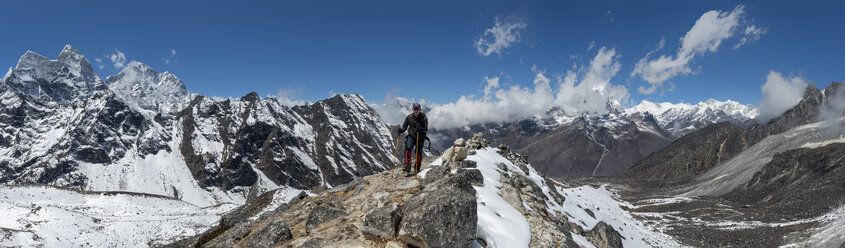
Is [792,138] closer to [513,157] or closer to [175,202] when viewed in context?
[513,157]

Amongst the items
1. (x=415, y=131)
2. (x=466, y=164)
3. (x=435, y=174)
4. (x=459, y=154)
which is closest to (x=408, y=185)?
(x=435, y=174)

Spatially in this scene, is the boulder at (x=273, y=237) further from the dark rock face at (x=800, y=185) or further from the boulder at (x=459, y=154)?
the dark rock face at (x=800, y=185)

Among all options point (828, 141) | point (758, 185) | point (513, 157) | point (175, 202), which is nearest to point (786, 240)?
point (513, 157)

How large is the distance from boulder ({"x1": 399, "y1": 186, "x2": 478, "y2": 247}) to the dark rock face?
357ft

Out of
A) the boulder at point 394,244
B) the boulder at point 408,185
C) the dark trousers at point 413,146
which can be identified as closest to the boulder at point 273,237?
the boulder at point 394,244

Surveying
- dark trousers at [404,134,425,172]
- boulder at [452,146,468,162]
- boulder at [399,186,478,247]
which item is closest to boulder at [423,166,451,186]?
dark trousers at [404,134,425,172]

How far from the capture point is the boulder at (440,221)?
9867 mm

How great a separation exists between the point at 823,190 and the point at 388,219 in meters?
145

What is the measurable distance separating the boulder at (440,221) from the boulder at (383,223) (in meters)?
0.28

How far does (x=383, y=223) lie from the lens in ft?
35.0

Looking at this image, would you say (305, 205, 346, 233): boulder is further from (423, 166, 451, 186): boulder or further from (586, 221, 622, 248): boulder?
(586, 221, 622, 248): boulder

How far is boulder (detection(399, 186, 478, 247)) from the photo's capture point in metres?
9.87

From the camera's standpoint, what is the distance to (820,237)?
56.2 meters

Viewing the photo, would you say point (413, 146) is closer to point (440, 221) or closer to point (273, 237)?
point (273, 237)
